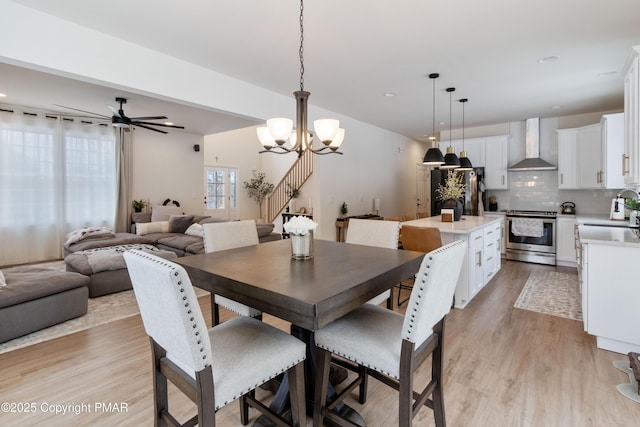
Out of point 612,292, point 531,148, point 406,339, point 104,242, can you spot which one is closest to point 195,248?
point 104,242

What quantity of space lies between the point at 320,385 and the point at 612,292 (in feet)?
8.49

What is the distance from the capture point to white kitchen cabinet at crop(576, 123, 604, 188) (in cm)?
516

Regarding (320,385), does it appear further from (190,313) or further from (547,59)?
(547,59)

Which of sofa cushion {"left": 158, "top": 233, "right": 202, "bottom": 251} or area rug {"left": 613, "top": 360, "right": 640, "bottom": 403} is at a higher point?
sofa cushion {"left": 158, "top": 233, "right": 202, "bottom": 251}

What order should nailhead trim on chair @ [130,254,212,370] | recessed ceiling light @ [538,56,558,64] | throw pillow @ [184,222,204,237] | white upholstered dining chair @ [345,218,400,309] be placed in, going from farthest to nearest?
throw pillow @ [184,222,204,237] < recessed ceiling light @ [538,56,558,64] < white upholstered dining chair @ [345,218,400,309] < nailhead trim on chair @ [130,254,212,370]

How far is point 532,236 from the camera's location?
18.4 ft

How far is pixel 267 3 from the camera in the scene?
2410mm

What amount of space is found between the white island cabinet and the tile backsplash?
2.38 m

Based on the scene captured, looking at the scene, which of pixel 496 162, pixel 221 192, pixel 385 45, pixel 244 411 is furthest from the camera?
pixel 221 192

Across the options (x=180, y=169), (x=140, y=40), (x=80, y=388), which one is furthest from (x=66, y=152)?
(x=80, y=388)

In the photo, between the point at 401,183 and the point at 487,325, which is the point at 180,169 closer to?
the point at 401,183

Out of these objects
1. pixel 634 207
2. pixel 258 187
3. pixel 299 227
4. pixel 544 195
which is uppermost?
pixel 258 187

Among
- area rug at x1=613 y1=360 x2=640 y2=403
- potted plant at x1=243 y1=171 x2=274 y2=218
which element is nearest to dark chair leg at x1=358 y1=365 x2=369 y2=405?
area rug at x1=613 y1=360 x2=640 y2=403

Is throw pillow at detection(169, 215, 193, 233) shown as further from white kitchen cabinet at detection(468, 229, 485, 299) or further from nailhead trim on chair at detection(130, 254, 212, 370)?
nailhead trim on chair at detection(130, 254, 212, 370)
